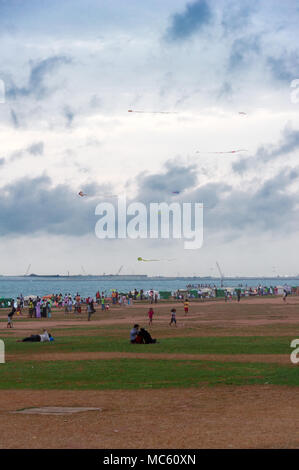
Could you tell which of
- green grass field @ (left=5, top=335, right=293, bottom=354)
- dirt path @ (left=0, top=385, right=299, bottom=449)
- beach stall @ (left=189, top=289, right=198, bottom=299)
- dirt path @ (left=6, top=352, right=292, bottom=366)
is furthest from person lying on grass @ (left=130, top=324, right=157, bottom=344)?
beach stall @ (left=189, top=289, right=198, bottom=299)

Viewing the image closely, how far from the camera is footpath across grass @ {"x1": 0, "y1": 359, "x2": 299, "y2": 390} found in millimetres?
21703

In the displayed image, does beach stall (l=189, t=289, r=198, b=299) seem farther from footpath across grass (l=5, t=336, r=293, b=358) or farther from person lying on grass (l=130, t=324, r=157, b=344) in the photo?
person lying on grass (l=130, t=324, r=157, b=344)

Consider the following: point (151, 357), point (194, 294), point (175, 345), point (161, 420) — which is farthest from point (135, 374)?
point (194, 294)

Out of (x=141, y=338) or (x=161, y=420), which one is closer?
(x=161, y=420)

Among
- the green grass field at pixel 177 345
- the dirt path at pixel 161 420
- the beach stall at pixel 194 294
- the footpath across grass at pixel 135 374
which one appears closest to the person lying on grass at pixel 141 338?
the green grass field at pixel 177 345

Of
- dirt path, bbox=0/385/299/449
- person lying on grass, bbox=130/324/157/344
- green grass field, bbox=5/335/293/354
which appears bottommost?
dirt path, bbox=0/385/299/449

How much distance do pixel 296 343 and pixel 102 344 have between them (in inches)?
388

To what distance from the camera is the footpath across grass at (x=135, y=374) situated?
2170 cm

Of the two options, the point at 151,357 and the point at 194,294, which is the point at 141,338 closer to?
the point at 151,357

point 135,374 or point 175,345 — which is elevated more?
point 175,345

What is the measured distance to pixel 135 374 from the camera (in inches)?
941

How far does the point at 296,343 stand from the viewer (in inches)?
1319
